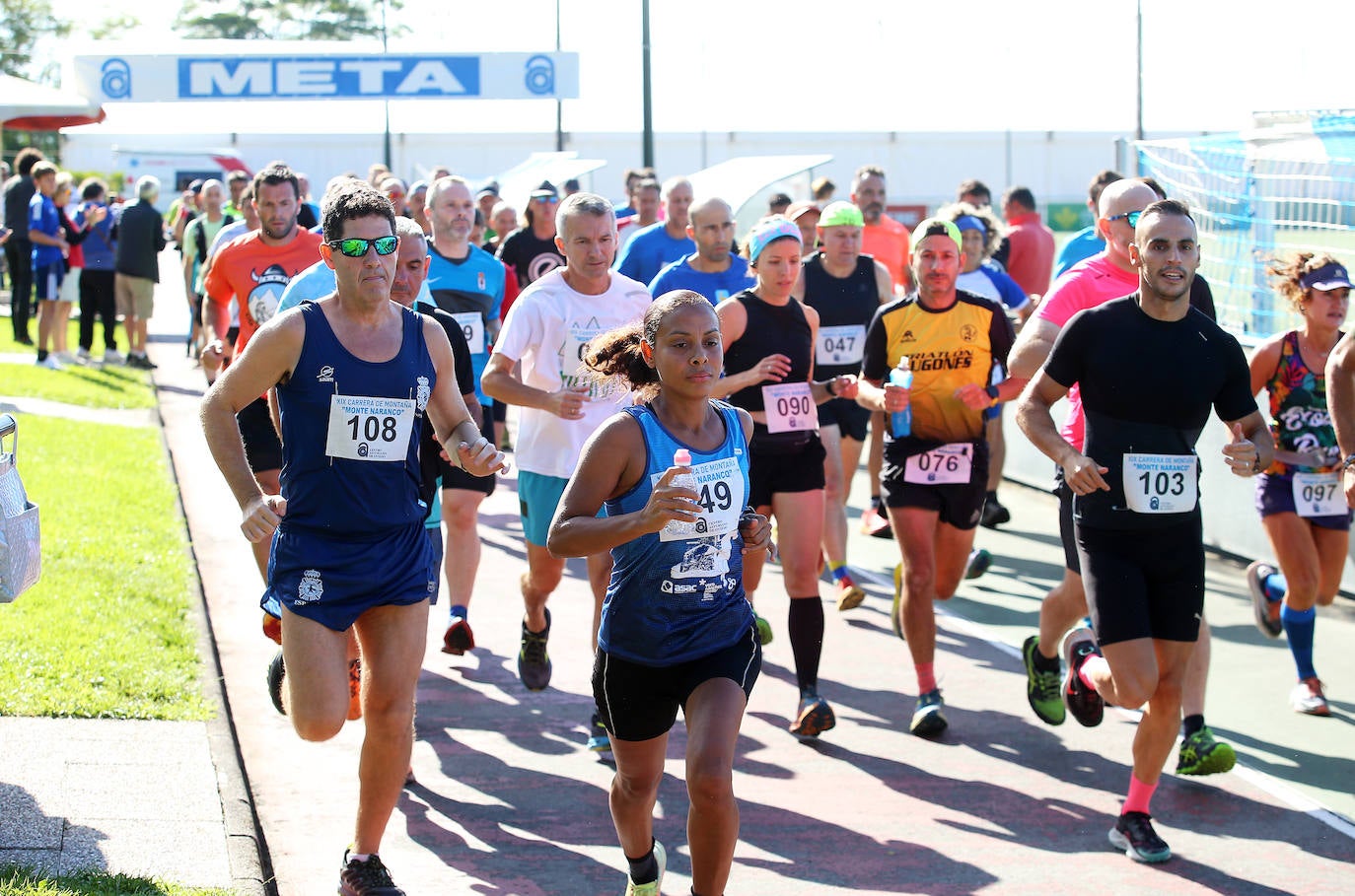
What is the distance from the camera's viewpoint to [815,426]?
22.7ft

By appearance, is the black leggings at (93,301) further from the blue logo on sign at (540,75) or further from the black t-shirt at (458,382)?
the black t-shirt at (458,382)

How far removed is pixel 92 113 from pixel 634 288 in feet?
65.6

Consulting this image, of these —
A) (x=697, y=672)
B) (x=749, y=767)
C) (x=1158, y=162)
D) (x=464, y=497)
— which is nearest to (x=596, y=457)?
(x=697, y=672)

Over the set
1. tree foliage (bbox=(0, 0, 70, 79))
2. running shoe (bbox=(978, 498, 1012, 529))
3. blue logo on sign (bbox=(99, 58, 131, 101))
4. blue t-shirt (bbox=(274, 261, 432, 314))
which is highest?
tree foliage (bbox=(0, 0, 70, 79))

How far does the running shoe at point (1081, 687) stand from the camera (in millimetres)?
6105

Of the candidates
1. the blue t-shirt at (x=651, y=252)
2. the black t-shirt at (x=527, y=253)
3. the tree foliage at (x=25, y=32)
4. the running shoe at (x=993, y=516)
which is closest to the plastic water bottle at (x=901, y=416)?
the blue t-shirt at (x=651, y=252)

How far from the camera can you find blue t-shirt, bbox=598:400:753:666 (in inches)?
174

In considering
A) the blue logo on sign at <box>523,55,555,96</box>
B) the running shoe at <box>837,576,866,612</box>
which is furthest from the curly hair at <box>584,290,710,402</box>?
the blue logo on sign at <box>523,55,555,96</box>

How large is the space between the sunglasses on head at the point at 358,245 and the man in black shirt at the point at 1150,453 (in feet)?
6.95

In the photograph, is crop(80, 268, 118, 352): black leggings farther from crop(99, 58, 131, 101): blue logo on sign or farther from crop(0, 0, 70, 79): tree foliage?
crop(0, 0, 70, 79): tree foliage

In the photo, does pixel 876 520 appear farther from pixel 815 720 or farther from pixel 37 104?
pixel 37 104

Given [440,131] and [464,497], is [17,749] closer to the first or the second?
[464,497]

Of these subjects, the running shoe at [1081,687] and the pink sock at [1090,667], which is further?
the running shoe at [1081,687]

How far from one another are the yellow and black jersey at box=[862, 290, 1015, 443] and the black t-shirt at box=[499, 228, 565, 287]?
529 cm
